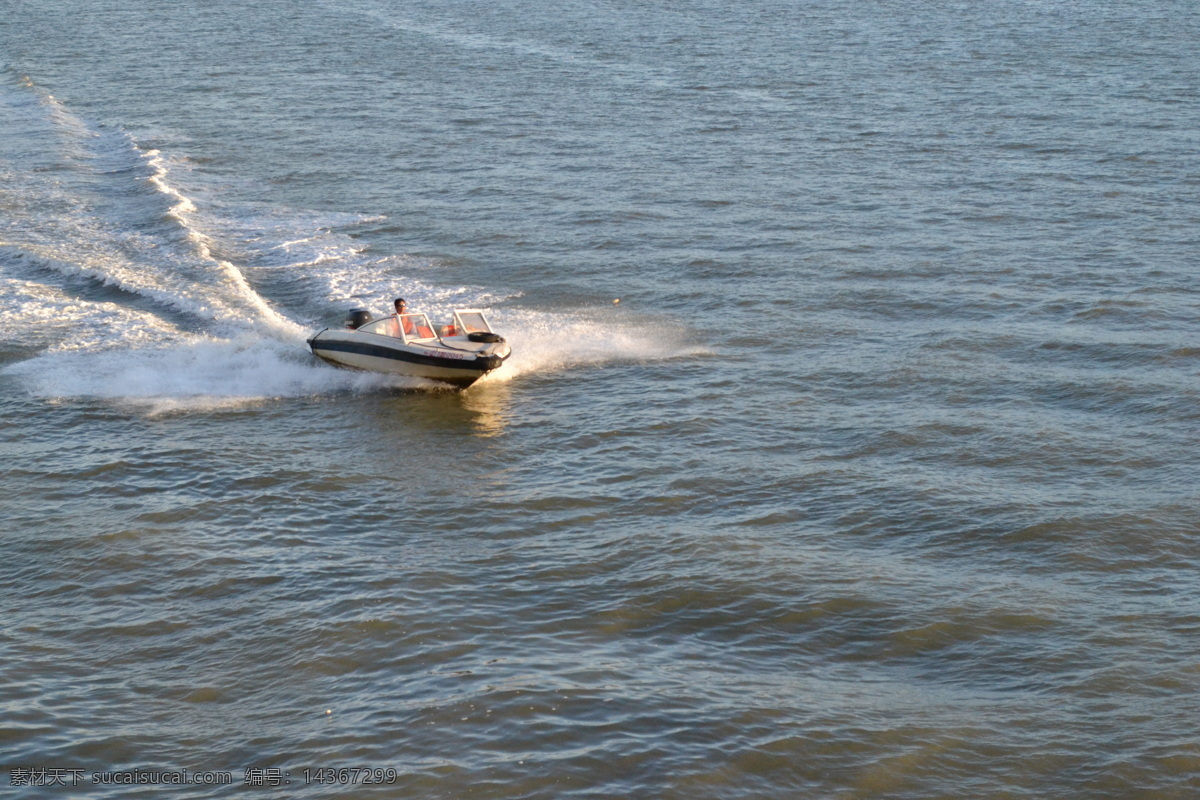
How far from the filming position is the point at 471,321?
23188 mm

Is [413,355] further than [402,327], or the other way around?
[402,327]

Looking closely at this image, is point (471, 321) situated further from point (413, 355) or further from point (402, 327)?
point (413, 355)

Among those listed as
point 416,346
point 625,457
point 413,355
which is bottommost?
point 625,457

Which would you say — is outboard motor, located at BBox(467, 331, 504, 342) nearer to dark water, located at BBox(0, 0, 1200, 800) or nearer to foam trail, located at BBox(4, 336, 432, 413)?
dark water, located at BBox(0, 0, 1200, 800)

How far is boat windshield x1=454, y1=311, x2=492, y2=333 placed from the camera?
2277 centimetres

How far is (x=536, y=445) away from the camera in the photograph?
2022 cm

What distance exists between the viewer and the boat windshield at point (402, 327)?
74.2 ft

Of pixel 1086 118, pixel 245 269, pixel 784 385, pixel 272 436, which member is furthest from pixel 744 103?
pixel 272 436

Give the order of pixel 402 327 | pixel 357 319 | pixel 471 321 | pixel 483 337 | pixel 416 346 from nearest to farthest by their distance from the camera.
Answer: pixel 416 346 → pixel 483 337 → pixel 402 327 → pixel 357 319 → pixel 471 321

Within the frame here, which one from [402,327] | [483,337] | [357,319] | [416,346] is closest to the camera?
[416,346]

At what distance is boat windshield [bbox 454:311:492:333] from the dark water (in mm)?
995

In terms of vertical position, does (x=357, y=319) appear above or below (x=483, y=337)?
above

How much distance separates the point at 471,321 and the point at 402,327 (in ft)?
4.21

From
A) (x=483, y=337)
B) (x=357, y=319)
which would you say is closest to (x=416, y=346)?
(x=483, y=337)
